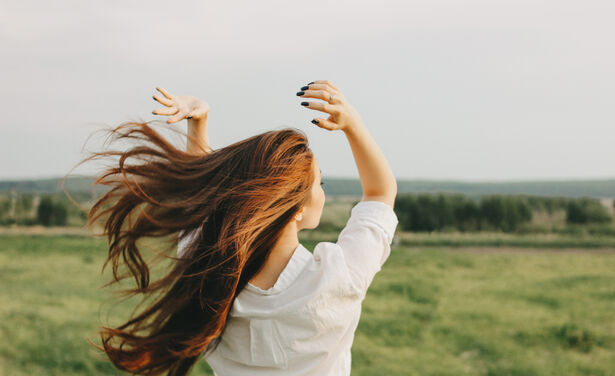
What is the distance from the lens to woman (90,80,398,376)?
1.45 m

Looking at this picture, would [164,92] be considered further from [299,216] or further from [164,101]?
[299,216]

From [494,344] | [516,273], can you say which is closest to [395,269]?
[516,273]

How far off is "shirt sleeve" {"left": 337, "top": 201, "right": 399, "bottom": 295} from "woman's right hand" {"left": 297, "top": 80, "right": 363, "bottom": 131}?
27cm

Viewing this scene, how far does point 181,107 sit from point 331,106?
655 mm

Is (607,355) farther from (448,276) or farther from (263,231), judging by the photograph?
(263,231)

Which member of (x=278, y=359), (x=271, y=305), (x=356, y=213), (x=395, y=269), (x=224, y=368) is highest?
(x=356, y=213)

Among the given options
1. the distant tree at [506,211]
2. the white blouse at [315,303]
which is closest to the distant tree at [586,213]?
the distant tree at [506,211]

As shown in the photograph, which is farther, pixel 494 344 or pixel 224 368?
pixel 494 344

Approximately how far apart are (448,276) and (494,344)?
5661 millimetres

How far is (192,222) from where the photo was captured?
162 centimetres

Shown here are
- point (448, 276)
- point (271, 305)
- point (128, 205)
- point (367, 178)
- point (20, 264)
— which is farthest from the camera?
point (20, 264)

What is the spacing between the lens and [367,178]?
160 centimetres

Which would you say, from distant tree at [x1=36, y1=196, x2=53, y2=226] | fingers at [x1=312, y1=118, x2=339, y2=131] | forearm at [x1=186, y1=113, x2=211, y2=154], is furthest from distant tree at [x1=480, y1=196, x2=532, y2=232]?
fingers at [x1=312, y1=118, x2=339, y2=131]

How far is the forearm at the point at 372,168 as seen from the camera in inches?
60.9
